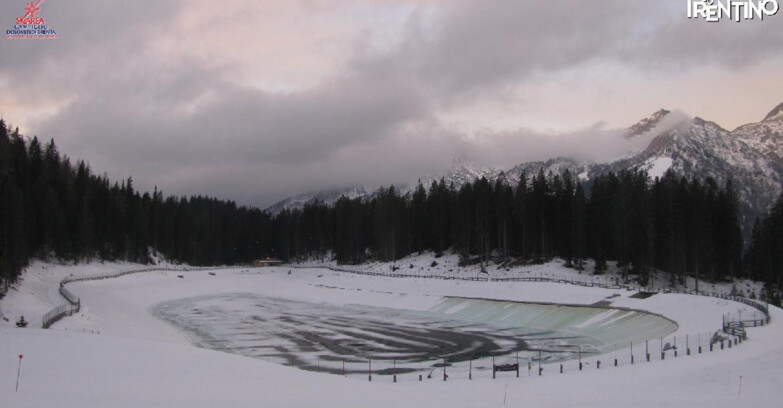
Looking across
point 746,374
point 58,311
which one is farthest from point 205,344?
A: point 746,374

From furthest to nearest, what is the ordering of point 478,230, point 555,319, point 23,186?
point 478,230 < point 23,186 < point 555,319

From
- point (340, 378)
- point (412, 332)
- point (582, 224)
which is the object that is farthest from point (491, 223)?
point (340, 378)

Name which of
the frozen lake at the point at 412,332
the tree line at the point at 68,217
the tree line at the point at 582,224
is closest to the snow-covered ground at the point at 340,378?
the frozen lake at the point at 412,332

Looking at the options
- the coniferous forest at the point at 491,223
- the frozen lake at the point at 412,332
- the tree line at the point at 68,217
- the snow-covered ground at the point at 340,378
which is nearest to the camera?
the snow-covered ground at the point at 340,378

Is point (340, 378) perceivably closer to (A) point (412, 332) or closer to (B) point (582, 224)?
(A) point (412, 332)

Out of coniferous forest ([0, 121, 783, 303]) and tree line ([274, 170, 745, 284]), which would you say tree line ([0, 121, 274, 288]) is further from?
tree line ([274, 170, 745, 284])

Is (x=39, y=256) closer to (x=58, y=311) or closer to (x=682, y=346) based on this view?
(x=58, y=311)

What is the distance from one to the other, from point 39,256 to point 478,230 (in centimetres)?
8354

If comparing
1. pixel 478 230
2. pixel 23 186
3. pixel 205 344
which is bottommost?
pixel 205 344

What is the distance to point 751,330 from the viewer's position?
4309 cm

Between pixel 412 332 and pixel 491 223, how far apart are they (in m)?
65.9

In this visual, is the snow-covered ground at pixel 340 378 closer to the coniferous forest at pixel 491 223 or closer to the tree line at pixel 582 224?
the coniferous forest at pixel 491 223

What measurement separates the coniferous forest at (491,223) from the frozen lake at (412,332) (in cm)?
2487

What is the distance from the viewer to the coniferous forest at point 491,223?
306 ft
